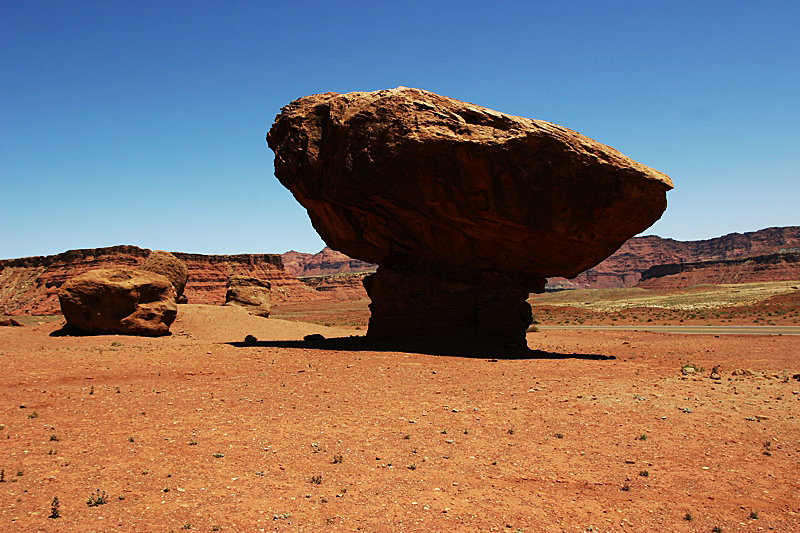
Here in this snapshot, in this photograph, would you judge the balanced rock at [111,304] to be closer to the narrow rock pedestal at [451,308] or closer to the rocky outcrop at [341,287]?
the narrow rock pedestal at [451,308]

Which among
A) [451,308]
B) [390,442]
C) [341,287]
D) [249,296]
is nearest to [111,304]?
[249,296]

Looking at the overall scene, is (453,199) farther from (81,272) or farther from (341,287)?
(341,287)

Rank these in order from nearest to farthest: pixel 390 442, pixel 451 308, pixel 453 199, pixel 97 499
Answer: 1. pixel 97 499
2. pixel 390 442
3. pixel 453 199
4. pixel 451 308

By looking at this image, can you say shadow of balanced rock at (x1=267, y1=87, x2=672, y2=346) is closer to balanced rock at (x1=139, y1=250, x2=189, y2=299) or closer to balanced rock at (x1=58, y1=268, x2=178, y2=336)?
balanced rock at (x1=58, y1=268, x2=178, y2=336)

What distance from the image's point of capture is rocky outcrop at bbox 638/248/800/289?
112m

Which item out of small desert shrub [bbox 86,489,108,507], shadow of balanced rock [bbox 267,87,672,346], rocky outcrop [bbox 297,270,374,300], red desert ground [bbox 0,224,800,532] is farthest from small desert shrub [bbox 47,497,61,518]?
rocky outcrop [bbox 297,270,374,300]

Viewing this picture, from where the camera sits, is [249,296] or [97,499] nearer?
[97,499]

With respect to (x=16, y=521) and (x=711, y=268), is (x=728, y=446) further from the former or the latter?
(x=711, y=268)

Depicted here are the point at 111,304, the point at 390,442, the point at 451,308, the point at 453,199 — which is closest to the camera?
the point at 390,442

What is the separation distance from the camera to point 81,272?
7888 cm

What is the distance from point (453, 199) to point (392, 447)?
32.1 feet

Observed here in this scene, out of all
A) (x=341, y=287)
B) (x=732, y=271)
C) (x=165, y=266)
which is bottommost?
→ (x=165, y=266)

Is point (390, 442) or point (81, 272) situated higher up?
point (81, 272)

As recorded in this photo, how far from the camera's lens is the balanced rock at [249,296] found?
3316 centimetres
